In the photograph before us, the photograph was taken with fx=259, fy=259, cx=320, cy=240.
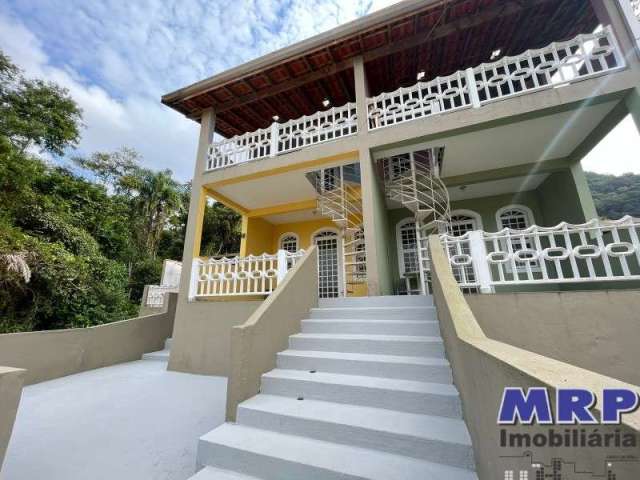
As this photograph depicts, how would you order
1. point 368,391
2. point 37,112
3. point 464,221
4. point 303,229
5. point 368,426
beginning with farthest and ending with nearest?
point 37,112 → point 303,229 → point 464,221 → point 368,391 → point 368,426

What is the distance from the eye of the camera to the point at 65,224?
323 inches

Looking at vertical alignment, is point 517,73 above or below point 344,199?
above

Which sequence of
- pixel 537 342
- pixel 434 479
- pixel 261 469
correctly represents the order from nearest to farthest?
pixel 434 479 → pixel 261 469 → pixel 537 342

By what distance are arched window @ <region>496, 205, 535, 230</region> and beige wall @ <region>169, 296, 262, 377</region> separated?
7.39 m

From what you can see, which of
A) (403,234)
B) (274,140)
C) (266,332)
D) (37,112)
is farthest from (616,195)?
(37,112)

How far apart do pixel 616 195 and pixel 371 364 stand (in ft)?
86.4

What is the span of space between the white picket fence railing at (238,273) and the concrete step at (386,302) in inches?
50.2

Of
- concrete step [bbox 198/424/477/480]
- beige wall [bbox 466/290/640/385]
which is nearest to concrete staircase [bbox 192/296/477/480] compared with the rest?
concrete step [bbox 198/424/477/480]

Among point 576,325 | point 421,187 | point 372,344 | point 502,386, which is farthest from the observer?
point 421,187

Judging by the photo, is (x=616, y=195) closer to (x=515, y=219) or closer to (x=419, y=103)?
(x=515, y=219)

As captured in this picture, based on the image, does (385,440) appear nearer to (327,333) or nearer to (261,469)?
(261,469)

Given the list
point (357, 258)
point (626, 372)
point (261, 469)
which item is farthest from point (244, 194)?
point (626, 372)

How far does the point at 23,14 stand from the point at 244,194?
9.94 m

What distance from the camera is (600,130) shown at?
5168 mm
